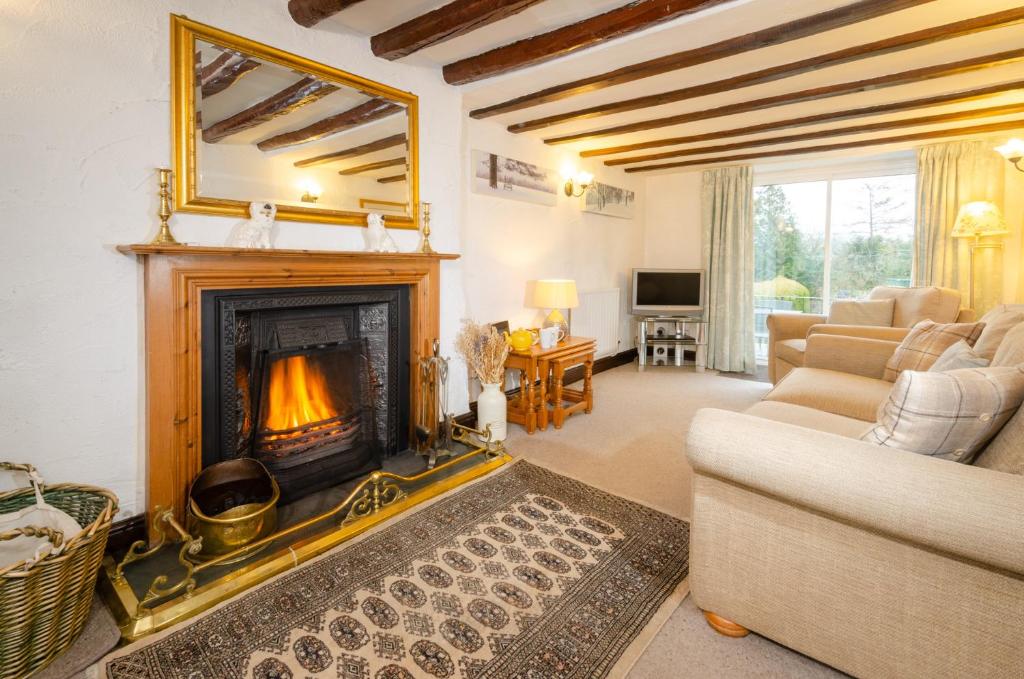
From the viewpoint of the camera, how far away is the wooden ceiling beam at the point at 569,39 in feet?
7.04

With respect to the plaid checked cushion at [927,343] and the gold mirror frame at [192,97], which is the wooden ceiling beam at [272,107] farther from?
the plaid checked cushion at [927,343]

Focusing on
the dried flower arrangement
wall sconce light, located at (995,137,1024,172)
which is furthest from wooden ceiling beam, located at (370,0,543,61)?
wall sconce light, located at (995,137,1024,172)

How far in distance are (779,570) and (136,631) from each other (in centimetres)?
188

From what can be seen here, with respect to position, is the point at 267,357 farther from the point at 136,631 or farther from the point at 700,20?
the point at 700,20

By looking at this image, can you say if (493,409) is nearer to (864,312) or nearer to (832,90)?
(832,90)

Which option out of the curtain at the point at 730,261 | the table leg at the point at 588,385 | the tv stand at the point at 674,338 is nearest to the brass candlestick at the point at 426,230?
the table leg at the point at 588,385

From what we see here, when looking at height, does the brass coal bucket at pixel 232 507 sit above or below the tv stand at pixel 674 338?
below

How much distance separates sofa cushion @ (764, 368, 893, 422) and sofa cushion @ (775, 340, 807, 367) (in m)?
1.05

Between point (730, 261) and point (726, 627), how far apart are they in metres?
4.56

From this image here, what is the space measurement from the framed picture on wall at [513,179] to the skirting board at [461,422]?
5.12 ft

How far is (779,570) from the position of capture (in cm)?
141

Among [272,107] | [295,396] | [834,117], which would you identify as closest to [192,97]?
[272,107]

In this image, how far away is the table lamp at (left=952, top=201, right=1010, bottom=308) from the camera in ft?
13.3

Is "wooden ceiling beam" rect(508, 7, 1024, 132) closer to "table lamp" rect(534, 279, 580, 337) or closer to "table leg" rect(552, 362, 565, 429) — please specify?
"table lamp" rect(534, 279, 580, 337)
